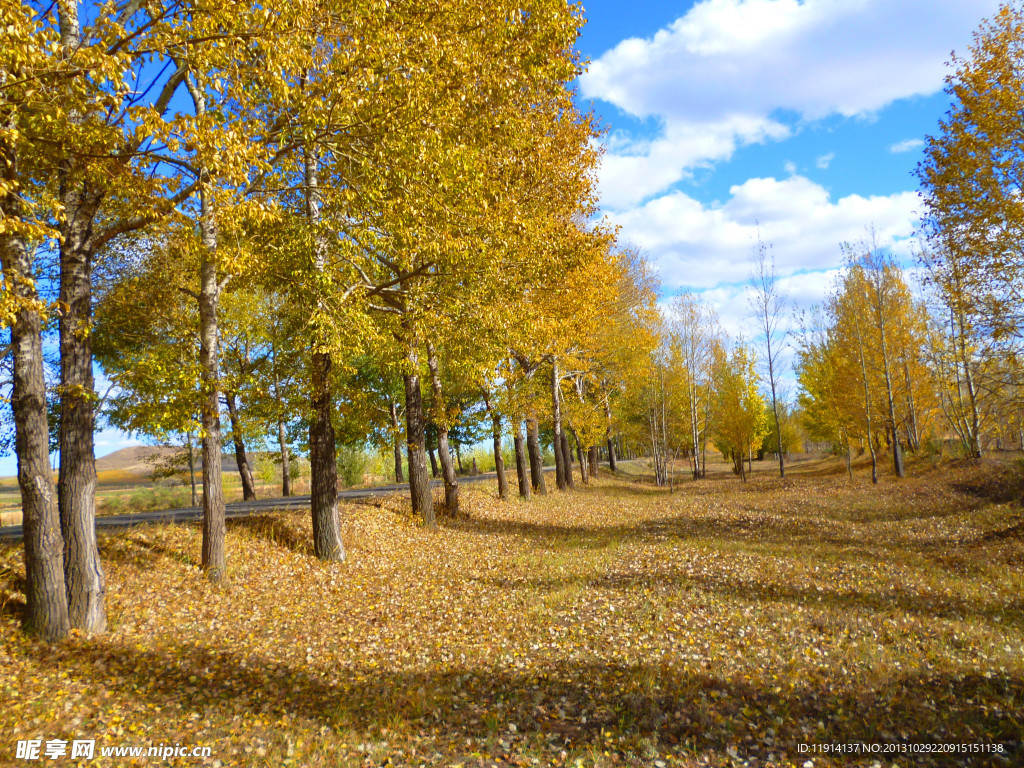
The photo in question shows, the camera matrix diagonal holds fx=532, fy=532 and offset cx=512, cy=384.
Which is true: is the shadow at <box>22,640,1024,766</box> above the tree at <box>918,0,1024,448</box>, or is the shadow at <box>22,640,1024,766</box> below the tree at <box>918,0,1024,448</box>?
below

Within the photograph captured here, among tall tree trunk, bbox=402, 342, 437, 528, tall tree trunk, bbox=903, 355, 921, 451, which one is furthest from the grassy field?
tall tree trunk, bbox=903, 355, 921, 451

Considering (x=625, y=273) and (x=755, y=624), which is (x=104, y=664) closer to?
(x=755, y=624)

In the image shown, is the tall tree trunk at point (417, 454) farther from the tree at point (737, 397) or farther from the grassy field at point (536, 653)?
the tree at point (737, 397)

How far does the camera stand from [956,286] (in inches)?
547

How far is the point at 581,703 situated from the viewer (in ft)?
18.6

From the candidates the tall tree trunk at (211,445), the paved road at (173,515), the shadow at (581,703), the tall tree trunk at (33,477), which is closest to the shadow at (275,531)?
the paved road at (173,515)

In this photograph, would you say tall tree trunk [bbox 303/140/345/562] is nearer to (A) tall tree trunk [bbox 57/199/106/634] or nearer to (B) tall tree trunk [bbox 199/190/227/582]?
(B) tall tree trunk [bbox 199/190/227/582]

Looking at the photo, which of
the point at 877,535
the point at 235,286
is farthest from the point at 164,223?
the point at 877,535

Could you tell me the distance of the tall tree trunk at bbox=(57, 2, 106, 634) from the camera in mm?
7145

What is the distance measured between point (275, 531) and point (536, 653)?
7.41m

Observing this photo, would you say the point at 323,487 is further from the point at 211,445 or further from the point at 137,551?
the point at 137,551

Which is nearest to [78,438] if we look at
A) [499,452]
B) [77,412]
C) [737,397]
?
[77,412]

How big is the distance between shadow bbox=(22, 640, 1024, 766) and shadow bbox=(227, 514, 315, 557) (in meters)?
4.72

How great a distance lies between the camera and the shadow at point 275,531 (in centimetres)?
1148
